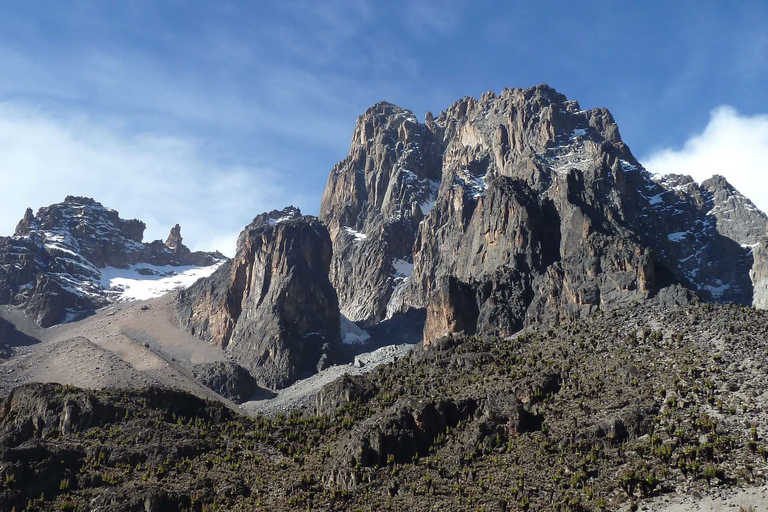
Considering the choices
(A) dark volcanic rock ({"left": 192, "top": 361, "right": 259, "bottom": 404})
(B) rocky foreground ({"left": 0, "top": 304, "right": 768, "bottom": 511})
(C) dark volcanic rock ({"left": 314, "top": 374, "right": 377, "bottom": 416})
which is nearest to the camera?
(B) rocky foreground ({"left": 0, "top": 304, "right": 768, "bottom": 511})

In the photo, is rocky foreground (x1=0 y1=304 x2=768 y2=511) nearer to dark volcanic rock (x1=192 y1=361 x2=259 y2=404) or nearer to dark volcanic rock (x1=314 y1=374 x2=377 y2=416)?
dark volcanic rock (x1=314 y1=374 x2=377 y2=416)

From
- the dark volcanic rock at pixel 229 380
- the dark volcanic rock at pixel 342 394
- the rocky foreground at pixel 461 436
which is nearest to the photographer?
the rocky foreground at pixel 461 436

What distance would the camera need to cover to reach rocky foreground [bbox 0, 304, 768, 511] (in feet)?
210

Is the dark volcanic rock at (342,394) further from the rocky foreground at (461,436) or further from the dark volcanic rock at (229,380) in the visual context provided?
the dark volcanic rock at (229,380)

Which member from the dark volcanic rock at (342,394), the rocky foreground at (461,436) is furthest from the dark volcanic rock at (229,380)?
the dark volcanic rock at (342,394)

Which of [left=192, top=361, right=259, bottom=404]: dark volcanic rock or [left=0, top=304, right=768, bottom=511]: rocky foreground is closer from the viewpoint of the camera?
[left=0, top=304, right=768, bottom=511]: rocky foreground

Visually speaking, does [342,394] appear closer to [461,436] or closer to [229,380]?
[461,436]

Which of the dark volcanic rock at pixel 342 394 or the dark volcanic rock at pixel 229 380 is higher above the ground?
the dark volcanic rock at pixel 229 380

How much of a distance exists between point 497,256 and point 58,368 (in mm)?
109580

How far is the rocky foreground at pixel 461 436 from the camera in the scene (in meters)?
63.9

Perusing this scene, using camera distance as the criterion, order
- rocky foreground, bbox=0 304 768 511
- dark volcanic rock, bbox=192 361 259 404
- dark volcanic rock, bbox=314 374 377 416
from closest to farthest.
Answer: rocky foreground, bbox=0 304 768 511 → dark volcanic rock, bbox=314 374 377 416 → dark volcanic rock, bbox=192 361 259 404

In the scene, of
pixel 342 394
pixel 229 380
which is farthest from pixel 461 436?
pixel 229 380

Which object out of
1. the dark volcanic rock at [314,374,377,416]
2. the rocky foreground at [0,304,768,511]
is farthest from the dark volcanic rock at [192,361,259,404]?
the dark volcanic rock at [314,374,377,416]

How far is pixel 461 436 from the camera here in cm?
Result: 7744
